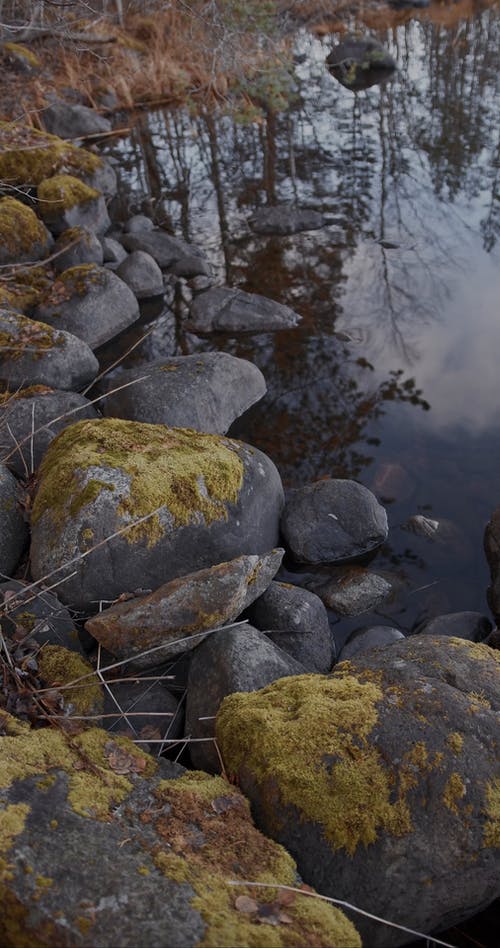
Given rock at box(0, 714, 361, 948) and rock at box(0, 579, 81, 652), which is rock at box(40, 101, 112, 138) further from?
rock at box(0, 714, 361, 948)

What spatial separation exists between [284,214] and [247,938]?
1010 cm

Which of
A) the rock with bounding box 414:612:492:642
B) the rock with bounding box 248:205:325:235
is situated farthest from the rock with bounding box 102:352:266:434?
the rock with bounding box 248:205:325:235

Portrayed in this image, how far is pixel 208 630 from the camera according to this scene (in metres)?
3.54

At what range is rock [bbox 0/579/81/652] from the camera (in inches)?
142

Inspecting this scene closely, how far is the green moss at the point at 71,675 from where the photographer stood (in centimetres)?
329

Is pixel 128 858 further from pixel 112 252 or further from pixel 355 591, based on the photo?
pixel 112 252

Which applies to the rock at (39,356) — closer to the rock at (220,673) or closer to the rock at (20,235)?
the rock at (20,235)

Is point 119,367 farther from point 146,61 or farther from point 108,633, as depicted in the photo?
point 146,61

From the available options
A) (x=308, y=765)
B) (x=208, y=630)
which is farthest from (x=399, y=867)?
(x=208, y=630)

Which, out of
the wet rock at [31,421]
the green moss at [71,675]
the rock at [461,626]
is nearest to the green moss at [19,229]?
the wet rock at [31,421]

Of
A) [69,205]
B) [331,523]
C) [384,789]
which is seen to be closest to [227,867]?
[384,789]

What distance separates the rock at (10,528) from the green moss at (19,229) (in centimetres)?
484

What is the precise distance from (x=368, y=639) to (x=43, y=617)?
6.52ft

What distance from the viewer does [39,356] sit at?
630 centimetres
